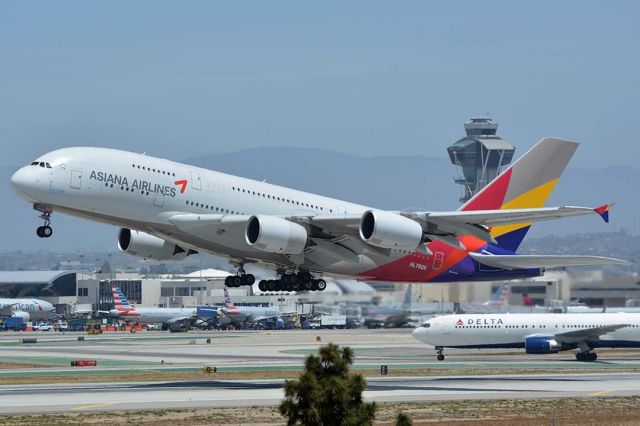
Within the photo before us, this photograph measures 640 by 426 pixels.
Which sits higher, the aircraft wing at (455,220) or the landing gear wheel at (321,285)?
the aircraft wing at (455,220)

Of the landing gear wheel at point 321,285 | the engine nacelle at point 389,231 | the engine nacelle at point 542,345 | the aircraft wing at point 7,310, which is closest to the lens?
the engine nacelle at point 389,231

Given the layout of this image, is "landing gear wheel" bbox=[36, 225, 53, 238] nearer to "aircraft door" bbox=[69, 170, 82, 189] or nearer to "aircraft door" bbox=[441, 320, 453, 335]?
"aircraft door" bbox=[69, 170, 82, 189]

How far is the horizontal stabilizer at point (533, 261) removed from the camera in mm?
57938

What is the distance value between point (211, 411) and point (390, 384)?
15.5 m

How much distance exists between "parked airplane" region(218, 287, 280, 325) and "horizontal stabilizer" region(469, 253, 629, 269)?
85.7 m

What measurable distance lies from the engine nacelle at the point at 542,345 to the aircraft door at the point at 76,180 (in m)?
41.6

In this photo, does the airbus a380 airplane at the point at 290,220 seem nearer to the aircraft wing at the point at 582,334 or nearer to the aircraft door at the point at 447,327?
the aircraft wing at the point at 582,334

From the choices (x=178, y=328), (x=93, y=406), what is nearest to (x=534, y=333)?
(x=93, y=406)

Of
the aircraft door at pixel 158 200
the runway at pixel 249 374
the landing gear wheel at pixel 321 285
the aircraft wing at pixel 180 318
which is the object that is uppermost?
the aircraft door at pixel 158 200

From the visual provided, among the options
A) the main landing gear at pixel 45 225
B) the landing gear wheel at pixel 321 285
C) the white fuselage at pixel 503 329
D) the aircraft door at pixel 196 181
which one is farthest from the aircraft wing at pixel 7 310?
the aircraft door at pixel 196 181

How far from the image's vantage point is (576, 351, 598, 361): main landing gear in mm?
→ 80250

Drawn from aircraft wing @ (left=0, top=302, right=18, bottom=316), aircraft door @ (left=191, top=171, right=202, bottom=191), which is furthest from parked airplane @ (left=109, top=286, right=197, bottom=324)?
aircraft door @ (left=191, top=171, right=202, bottom=191)

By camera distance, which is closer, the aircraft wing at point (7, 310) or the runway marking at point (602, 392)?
the runway marking at point (602, 392)

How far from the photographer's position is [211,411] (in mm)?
45844
